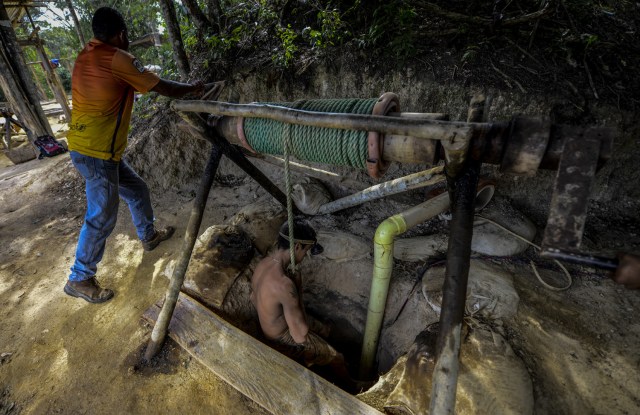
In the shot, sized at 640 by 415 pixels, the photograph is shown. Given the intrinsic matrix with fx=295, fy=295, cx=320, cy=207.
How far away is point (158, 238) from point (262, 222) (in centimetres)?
159

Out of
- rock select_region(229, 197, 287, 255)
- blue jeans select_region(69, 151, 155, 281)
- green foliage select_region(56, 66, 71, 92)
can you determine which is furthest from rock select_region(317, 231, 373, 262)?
green foliage select_region(56, 66, 71, 92)

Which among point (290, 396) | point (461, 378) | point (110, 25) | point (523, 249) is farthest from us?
point (523, 249)

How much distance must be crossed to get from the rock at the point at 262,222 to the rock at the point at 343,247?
2.25 ft

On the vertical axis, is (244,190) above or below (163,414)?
above

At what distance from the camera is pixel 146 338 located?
9.71 ft

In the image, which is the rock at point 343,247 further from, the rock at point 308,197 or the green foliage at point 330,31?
the green foliage at point 330,31

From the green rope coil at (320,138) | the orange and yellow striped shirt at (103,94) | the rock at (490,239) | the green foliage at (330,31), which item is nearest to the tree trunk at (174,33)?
the orange and yellow striped shirt at (103,94)

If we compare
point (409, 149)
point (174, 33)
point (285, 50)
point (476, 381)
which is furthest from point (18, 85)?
point (476, 381)

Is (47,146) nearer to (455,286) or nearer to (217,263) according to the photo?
(217,263)

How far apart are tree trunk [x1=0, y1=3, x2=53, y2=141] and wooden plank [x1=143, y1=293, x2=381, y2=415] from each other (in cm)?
857

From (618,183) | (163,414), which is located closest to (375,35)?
(618,183)

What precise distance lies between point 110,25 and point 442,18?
357cm

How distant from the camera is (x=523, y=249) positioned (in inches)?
119

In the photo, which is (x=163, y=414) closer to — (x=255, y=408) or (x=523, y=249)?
(x=255, y=408)
